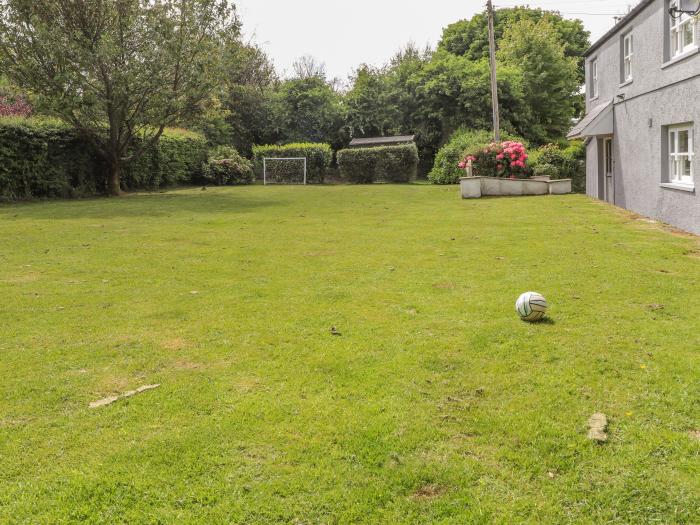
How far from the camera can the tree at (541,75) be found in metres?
44.2

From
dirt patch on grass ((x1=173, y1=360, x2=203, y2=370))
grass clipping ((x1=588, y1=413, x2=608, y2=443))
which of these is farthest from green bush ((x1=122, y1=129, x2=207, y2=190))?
grass clipping ((x1=588, y1=413, x2=608, y2=443))

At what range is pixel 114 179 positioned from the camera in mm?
26672

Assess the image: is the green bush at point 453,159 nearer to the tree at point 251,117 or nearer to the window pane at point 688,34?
the tree at point 251,117

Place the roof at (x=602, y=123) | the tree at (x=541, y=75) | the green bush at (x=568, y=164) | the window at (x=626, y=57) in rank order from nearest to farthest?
1. the window at (x=626, y=57)
2. the roof at (x=602, y=123)
3. the green bush at (x=568, y=164)
4. the tree at (x=541, y=75)

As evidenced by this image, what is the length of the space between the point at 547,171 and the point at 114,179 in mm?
18900

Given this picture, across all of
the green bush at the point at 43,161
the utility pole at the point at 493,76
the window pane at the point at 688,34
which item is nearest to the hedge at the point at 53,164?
the green bush at the point at 43,161

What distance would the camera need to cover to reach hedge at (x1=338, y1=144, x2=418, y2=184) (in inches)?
1430

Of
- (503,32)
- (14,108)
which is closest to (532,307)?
(14,108)

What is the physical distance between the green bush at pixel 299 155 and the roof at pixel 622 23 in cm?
1852

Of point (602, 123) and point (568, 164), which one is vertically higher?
point (602, 123)

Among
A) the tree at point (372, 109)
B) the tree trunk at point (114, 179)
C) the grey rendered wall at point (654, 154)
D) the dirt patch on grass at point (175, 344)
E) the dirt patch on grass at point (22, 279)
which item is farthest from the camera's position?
the tree at point (372, 109)

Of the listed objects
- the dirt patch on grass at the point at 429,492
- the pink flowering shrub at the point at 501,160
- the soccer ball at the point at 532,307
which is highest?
the pink flowering shrub at the point at 501,160

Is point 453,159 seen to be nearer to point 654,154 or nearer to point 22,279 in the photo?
point 654,154

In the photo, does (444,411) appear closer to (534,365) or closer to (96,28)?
(534,365)
